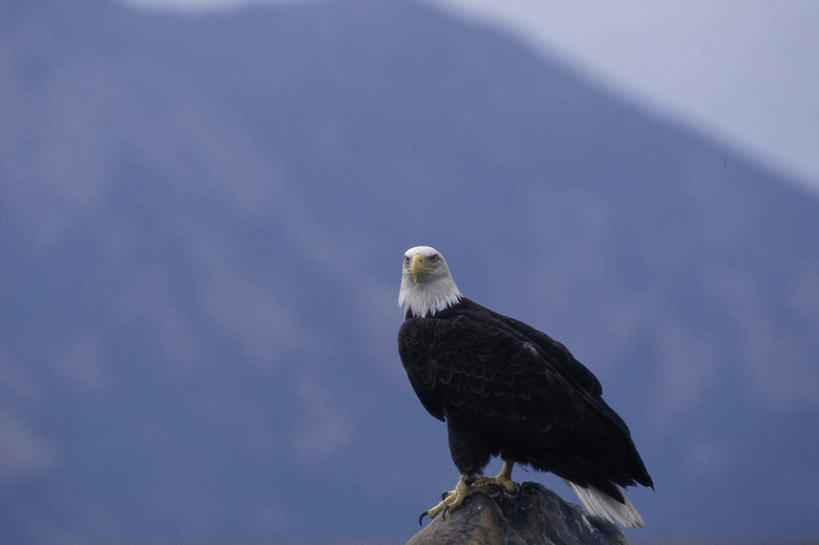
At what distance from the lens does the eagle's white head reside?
463 cm

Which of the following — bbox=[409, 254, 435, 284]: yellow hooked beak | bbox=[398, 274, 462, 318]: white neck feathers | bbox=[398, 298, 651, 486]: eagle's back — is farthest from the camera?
bbox=[398, 274, 462, 318]: white neck feathers

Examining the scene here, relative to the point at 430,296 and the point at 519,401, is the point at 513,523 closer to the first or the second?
the point at 519,401

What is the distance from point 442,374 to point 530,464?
1.97ft

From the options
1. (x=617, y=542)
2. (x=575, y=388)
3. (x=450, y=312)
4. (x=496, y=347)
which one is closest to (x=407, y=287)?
(x=450, y=312)

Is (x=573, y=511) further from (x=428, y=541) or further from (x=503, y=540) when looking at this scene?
(x=428, y=541)

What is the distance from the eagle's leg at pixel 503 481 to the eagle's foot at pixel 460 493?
0.7 inches

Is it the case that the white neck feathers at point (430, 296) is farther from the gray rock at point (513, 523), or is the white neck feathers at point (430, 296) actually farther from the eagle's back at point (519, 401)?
the gray rock at point (513, 523)

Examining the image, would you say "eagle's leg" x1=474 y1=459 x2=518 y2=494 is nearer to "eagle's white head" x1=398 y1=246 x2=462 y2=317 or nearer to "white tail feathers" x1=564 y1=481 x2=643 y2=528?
"white tail feathers" x1=564 y1=481 x2=643 y2=528

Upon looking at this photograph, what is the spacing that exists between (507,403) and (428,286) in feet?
2.17

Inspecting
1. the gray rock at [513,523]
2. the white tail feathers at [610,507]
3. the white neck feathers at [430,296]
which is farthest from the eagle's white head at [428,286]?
the white tail feathers at [610,507]

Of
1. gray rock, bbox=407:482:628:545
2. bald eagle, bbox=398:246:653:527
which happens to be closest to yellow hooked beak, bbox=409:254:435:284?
bald eagle, bbox=398:246:653:527

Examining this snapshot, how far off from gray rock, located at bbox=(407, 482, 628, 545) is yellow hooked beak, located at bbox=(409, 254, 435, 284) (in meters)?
1.05

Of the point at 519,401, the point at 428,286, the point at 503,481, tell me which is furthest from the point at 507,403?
the point at 428,286

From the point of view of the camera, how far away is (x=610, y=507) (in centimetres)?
455
